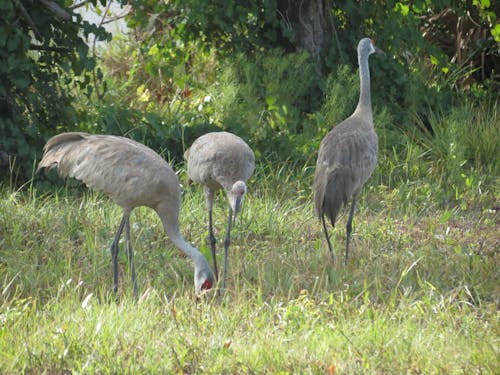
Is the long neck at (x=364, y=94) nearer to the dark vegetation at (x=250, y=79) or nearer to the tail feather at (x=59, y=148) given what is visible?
the dark vegetation at (x=250, y=79)

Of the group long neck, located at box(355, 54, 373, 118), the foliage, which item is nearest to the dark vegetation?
the foliage

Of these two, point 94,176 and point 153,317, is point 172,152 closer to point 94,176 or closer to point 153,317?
point 94,176

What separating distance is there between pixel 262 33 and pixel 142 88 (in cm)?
162

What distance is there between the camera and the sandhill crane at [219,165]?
6078 mm

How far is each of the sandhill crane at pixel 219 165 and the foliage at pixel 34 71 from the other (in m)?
1.58

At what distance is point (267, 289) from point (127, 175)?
1.09 metres

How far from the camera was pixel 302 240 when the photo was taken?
22.2 feet

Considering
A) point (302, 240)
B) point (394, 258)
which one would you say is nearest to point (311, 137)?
point (302, 240)

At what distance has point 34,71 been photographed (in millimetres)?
7570

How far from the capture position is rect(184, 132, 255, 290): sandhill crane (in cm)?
608

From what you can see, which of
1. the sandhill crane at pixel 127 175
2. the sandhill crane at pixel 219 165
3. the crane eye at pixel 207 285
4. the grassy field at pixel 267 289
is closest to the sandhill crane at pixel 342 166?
the grassy field at pixel 267 289

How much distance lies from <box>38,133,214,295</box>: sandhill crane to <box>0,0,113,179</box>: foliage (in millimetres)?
1621

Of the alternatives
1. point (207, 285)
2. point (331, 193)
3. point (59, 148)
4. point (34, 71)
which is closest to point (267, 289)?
point (207, 285)

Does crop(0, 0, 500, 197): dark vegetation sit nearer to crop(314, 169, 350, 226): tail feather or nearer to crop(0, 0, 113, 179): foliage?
crop(0, 0, 113, 179): foliage
